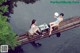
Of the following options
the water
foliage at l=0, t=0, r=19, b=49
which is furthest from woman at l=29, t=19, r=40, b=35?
foliage at l=0, t=0, r=19, b=49

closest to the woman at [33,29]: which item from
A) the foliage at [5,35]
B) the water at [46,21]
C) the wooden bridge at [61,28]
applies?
the wooden bridge at [61,28]

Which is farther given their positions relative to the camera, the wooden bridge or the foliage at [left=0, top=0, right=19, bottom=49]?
the wooden bridge

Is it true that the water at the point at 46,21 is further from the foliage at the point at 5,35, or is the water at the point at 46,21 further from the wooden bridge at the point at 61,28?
the foliage at the point at 5,35

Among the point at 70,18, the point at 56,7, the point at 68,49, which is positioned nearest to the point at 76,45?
the point at 68,49

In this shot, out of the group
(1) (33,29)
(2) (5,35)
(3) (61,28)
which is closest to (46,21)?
(3) (61,28)

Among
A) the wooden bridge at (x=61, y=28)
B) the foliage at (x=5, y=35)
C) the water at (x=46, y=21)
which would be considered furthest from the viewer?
the water at (x=46, y=21)

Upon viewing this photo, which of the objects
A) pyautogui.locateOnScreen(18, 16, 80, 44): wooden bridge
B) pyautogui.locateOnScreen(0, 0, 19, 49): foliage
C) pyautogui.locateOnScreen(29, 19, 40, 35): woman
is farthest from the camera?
pyautogui.locateOnScreen(29, 19, 40, 35): woman

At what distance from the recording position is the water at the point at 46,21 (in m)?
16.0

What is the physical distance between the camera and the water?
16044mm

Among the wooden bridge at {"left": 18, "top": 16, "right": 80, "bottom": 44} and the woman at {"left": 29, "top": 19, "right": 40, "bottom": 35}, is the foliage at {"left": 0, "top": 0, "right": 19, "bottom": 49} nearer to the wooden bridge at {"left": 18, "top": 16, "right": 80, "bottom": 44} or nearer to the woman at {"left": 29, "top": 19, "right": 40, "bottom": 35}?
the wooden bridge at {"left": 18, "top": 16, "right": 80, "bottom": 44}

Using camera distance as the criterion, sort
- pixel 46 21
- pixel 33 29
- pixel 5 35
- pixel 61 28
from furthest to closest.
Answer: pixel 46 21 < pixel 61 28 < pixel 33 29 < pixel 5 35

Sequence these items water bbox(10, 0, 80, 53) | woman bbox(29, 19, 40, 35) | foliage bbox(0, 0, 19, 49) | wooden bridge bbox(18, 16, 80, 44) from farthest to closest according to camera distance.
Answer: water bbox(10, 0, 80, 53)
woman bbox(29, 19, 40, 35)
wooden bridge bbox(18, 16, 80, 44)
foliage bbox(0, 0, 19, 49)

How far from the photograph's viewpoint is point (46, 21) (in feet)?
56.8

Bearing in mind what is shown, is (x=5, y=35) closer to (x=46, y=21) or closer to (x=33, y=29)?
(x=33, y=29)
